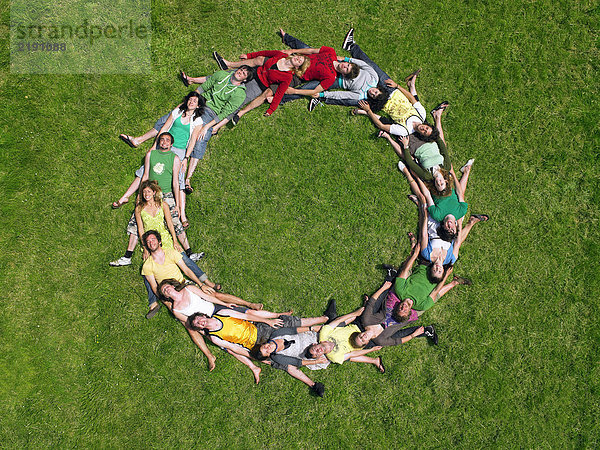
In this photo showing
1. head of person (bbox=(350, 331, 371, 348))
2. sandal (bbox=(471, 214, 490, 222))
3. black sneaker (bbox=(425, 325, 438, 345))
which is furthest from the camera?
sandal (bbox=(471, 214, 490, 222))

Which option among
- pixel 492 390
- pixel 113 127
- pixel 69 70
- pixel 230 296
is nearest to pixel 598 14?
pixel 492 390

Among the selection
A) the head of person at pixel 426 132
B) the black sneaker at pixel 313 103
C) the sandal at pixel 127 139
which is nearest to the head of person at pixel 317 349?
the head of person at pixel 426 132

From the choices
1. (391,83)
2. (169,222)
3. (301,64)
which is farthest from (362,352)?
(301,64)

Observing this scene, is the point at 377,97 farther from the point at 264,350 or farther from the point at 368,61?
the point at 264,350

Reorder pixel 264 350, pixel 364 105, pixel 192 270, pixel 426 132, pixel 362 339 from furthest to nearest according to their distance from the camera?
1. pixel 364 105
2. pixel 426 132
3. pixel 192 270
4. pixel 362 339
5. pixel 264 350

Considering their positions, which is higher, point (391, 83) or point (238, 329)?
point (391, 83)

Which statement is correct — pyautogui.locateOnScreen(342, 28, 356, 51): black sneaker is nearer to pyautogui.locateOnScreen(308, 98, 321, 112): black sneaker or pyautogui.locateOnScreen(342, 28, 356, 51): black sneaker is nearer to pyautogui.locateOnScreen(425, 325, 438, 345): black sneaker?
pyautogui.locateOnScreen(308, 98, 321, 112): black sneaker

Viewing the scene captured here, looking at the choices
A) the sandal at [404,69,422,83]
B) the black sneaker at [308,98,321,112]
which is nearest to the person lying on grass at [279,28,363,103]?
the black sneaker at [308,98,321,112]
